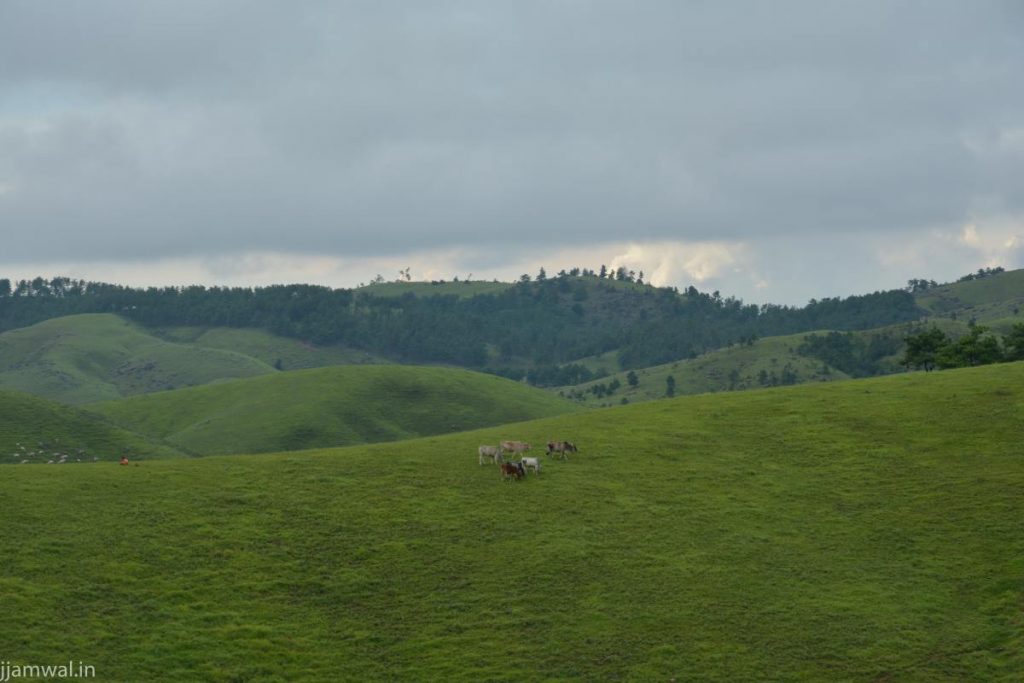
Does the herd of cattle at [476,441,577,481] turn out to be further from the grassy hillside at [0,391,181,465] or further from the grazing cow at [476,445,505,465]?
the grassy hillside at [0,391,181,465]

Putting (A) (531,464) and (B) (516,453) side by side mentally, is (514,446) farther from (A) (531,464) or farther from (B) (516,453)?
(A) (531,464)

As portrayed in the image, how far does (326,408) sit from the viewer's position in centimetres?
16562

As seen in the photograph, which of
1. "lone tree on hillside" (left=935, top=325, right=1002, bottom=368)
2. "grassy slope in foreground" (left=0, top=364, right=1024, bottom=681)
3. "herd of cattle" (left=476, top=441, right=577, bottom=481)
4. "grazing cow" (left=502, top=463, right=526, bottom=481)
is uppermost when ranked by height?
"lone tree on hillside" (left=935, top=325, right=1002, bottom=368)

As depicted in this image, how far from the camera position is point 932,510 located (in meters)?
59.8

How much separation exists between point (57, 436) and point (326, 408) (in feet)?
165

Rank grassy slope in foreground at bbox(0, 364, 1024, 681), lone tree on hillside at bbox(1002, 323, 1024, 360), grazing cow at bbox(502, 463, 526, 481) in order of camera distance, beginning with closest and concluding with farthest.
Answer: grassy slope in foreground at bbox(0, 364, 1024, 681), grazing cow at bbox(502, 463, 526, 481), lone tree on hillside at bbox(1002, 323, 1024, 360)

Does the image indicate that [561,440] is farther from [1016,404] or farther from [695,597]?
[1016,404]

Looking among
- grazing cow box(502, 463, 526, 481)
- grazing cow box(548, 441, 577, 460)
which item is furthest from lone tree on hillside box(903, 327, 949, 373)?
grazing cow box(502, 463, 526, 481)

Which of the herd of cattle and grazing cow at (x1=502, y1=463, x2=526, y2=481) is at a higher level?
the herd of cattle

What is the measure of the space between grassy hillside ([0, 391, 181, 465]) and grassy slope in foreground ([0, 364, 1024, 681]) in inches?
2139

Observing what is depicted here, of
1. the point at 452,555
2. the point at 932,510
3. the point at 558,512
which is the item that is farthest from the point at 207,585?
the point at 932,510

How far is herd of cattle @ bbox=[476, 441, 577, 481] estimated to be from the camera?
63688mm

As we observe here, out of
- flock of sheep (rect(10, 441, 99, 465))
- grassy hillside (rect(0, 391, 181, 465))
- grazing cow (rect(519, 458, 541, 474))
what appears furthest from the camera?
grassy hillside (rect(0, 391, 181, 465))

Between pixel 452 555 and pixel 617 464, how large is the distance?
1658 centimetres
